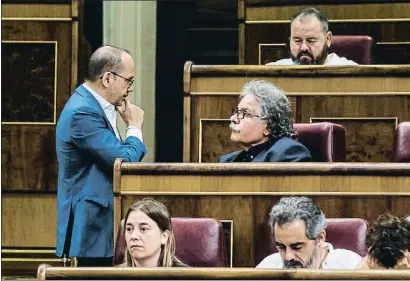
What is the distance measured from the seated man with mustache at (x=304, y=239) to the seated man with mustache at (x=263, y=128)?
0.16 metres

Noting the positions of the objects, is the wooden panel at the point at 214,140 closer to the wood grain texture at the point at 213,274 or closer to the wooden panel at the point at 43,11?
the wooden panel at the point at 43,11

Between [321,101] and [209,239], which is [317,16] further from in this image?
[209,239]

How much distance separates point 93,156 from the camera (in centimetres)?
151

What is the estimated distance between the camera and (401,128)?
1.53 m

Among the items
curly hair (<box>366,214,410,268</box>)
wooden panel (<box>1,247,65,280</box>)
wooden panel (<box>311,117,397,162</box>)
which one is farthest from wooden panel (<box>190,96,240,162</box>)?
curly hair (<box>366,214,410,268</box>)

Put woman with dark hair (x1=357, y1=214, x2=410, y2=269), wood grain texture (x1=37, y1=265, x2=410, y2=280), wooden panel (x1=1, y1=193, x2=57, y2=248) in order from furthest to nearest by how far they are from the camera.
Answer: wooden panel (x1=1, y1=193, x2=57, y2=248) → woman with dark hair (x1=357, y1=214, x2=410, y2=269) → wood grain texture (x1=37, y1=265, x2=410, y2=280)

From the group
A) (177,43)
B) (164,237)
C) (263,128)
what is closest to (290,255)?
(164,237)

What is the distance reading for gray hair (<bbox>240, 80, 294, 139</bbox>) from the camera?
1461mm

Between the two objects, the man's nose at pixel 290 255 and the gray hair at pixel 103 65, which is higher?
the gray hair at pixel 103 65

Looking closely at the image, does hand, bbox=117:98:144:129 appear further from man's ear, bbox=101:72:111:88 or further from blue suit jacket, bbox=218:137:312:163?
blue suit jacket, bbox=218:137:312:163

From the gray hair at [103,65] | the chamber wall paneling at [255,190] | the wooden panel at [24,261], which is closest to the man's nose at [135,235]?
the chamber wall paneling at [255,190]

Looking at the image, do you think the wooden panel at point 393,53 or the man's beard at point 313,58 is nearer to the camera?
the man's beard at point 313,58

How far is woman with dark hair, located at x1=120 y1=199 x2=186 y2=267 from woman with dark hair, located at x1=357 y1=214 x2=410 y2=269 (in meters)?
0.21

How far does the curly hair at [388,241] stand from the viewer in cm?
121
